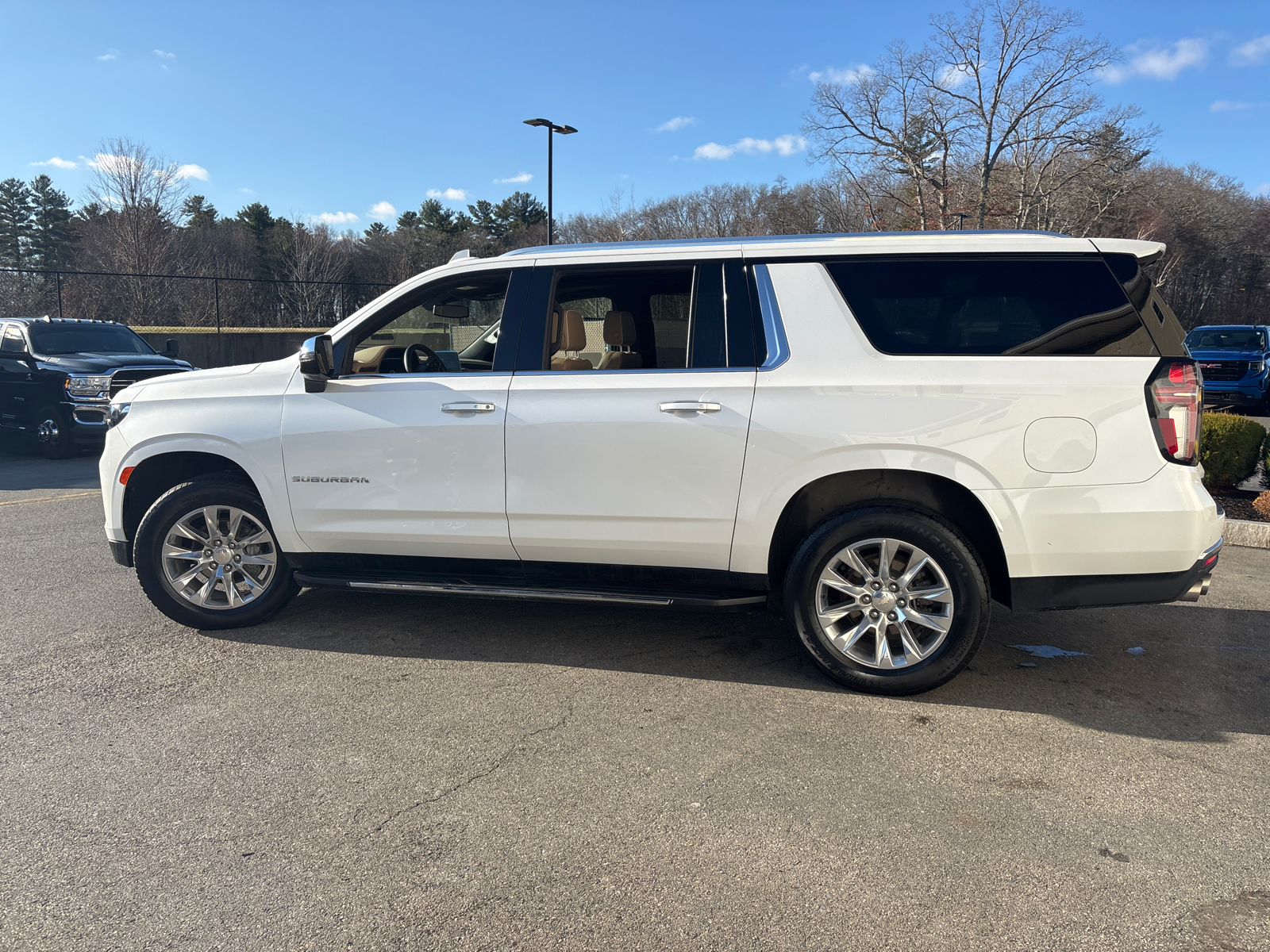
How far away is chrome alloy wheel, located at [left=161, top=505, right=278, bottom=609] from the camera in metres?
4.74

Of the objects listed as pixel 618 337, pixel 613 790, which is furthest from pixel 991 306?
pixel 613 790

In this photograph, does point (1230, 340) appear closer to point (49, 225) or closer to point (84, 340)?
point (84, 340)

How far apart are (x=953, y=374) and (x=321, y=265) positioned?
52.1m

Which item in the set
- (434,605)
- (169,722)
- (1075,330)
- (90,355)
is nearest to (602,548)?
(434,605)

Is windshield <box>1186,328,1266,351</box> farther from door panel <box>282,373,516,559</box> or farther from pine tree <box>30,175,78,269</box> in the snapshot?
pine tree <box>30,175,78,269</box>

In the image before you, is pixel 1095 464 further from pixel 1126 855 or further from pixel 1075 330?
pixel 1126 855

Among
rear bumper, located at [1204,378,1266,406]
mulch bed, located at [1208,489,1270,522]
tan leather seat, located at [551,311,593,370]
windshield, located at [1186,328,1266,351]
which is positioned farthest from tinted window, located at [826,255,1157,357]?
windshield, located at [1186,328,1266,351]

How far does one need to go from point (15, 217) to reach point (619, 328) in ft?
236

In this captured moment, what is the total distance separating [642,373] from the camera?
4121mm

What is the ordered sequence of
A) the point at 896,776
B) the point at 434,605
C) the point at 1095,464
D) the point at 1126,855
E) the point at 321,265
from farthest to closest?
the point at 321,265
the point at 434,605
the point at 1095,464
the point at 896,776
the point at 1126,855

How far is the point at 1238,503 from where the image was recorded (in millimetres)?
8094

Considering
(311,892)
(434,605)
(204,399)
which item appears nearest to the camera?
(311,892)

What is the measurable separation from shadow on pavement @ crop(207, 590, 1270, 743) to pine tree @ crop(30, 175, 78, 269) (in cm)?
6318

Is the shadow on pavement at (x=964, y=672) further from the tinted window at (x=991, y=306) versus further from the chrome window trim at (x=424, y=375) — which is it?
the tinted window at (x=991, y=306)
